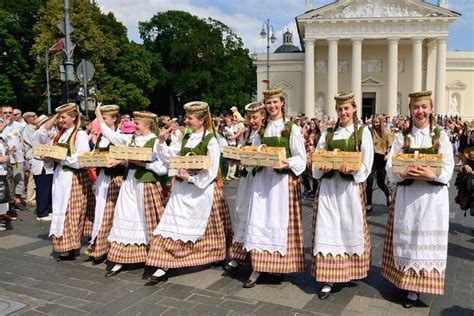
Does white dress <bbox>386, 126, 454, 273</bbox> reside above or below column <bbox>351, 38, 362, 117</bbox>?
below

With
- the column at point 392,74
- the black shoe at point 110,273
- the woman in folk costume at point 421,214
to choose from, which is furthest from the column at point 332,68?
the woman in folk costume at point 421,214

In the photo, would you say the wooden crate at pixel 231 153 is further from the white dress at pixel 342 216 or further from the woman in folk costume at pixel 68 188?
the woman in folk costume at pixel 68 188

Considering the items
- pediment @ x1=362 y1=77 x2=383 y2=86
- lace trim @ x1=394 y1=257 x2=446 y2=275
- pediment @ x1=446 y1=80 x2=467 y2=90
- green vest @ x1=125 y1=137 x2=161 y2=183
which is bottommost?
lace trim @ x1=394 y1=257 x2=446 y2=275

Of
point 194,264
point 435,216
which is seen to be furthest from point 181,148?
point 435,216

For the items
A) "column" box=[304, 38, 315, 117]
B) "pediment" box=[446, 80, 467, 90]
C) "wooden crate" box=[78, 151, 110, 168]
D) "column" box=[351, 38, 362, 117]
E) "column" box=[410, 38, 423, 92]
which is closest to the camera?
"wooden crate" box=[78, 151, 110, 168]

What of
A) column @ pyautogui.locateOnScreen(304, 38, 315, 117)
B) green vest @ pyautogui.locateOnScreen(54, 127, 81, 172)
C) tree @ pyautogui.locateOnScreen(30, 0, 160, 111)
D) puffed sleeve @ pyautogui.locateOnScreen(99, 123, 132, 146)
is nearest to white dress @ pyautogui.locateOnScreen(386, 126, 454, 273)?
puffed sleeve @ pyautogui.locateOnScreen(99, 123, 132, 146)

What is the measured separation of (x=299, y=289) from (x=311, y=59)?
47.0 metres

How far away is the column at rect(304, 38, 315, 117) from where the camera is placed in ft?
164

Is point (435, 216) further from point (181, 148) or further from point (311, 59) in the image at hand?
point (311, 59)

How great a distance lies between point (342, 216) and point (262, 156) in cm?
110

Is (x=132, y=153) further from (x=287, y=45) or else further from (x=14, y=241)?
(x=287, y=45)

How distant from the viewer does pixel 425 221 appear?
4.76 meters

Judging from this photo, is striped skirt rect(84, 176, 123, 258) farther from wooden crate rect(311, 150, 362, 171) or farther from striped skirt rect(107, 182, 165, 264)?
wooden crate rect(311, 150, 362, 171)

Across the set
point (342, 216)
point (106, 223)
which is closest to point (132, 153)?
point (106, 223)
